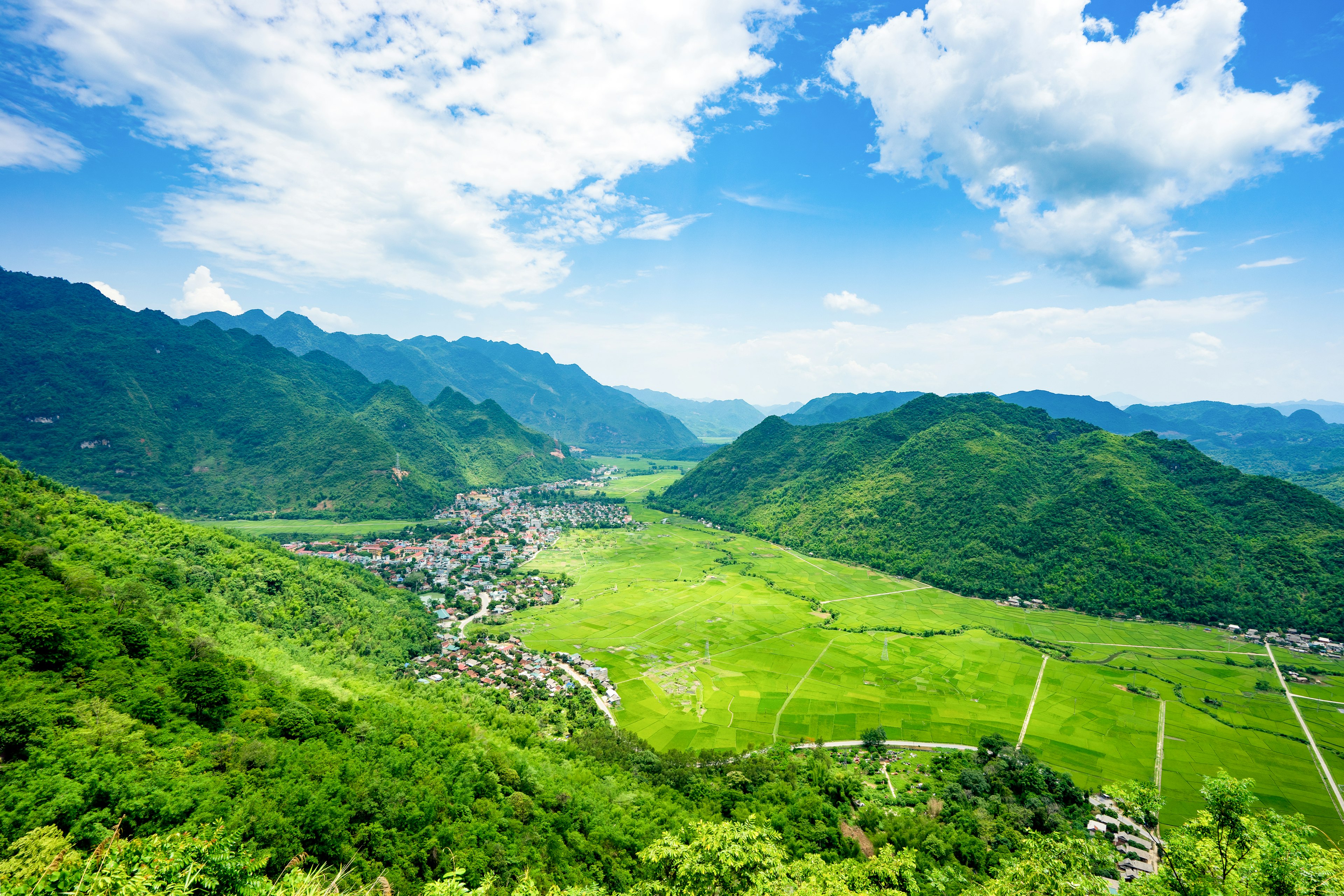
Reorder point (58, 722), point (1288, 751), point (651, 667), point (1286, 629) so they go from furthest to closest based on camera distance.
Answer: point (1286, 629), point (651, 667), point (1288, 751), point (58, 722)

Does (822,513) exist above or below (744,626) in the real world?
above

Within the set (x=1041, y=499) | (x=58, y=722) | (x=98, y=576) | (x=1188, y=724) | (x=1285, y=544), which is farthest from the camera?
(x=1041, y=499)

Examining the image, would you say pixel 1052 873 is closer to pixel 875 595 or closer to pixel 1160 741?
pixel 1160 741

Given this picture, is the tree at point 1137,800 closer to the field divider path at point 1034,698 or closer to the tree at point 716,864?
the tree at point 716,864

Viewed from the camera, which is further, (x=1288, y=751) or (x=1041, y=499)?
(x=1041, y=499)

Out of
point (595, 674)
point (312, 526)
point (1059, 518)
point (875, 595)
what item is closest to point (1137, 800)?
point (595, 674)

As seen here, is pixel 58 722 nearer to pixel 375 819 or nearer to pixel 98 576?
pixel 375 819

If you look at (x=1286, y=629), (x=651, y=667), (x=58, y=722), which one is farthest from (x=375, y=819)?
(x=1286, y=629)
